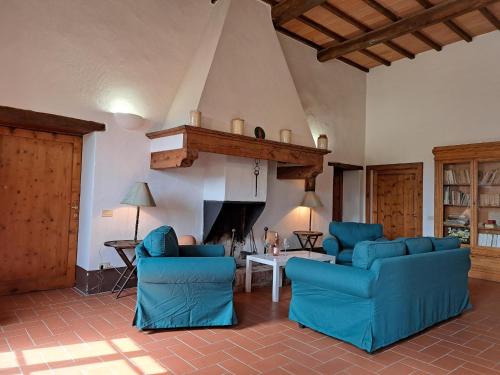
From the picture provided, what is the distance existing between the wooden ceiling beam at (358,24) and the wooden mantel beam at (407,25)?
8.5 inches

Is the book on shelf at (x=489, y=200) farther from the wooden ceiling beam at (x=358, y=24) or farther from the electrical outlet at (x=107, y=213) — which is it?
the electrical outlet at (x=107, y=213)

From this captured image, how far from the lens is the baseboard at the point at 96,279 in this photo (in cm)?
452

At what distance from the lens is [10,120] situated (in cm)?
407

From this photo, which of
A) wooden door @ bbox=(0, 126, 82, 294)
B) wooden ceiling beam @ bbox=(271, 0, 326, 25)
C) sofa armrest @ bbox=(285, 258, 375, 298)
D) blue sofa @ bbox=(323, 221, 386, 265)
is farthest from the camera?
blue sofa @ bbox=(323, 221, 386, 265)

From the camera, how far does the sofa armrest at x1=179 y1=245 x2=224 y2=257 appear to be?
3939mm

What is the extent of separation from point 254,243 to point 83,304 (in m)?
2.94

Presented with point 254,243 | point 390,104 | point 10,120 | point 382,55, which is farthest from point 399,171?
point 10,120

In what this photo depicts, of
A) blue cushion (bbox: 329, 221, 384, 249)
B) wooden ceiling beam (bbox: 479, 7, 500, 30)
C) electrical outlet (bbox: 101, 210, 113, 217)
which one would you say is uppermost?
wooden ceiling beam (bbox: 479, 7, 500, 30)

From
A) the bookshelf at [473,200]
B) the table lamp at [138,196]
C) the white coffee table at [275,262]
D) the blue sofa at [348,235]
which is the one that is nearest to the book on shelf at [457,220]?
the bookshelf at [473,200]

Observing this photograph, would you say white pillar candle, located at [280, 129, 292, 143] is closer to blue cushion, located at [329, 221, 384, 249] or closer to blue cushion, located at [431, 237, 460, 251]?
blue cushion, located at [329, 221, 384, 249]

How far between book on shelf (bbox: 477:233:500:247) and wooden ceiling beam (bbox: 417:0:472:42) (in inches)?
140

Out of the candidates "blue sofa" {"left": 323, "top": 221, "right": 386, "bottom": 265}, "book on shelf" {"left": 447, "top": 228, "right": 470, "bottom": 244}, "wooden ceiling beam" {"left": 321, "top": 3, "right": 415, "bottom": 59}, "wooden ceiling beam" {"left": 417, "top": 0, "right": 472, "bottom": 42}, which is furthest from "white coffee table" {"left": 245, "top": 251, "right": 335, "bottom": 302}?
"wooden ceiling beam" {"left": 417, "top": 0, "right": 472, "bottom": 42}

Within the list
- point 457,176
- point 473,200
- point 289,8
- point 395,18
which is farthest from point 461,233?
point 289,8

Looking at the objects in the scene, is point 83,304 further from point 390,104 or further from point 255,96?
point 390,104
